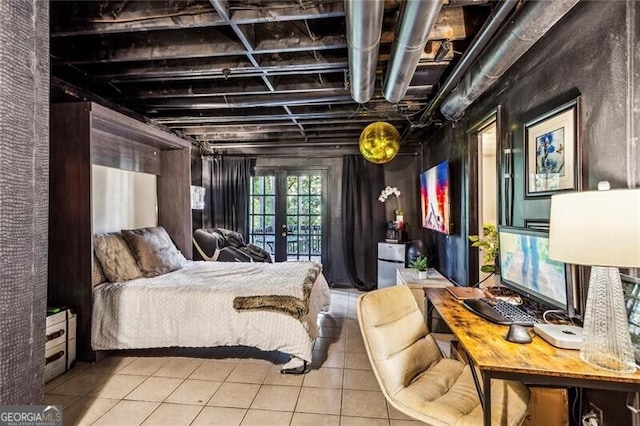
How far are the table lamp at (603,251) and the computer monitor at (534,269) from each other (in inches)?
9.8

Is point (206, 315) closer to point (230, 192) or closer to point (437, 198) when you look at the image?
point (437, 198)

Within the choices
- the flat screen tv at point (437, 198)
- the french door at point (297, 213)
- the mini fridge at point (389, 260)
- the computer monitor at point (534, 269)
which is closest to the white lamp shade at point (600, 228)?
the computer monitor at point (534, 269)

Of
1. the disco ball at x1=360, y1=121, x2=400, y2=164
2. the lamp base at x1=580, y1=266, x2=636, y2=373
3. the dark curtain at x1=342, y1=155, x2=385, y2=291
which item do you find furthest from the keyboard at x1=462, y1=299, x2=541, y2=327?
the dark curtain at x1=342, y1=155, x2=385, y2=291

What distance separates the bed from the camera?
8.92ft

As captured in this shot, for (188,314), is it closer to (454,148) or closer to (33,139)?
(33,139)

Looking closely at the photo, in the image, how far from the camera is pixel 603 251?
119 centimetres

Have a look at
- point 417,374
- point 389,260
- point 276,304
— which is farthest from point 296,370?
point 389,260

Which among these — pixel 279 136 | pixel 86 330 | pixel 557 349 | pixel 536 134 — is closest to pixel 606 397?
pixel 557 349

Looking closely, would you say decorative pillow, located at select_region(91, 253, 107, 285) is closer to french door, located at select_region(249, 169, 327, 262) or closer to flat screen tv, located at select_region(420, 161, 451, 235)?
french door, located at select_region(249, 169, 327, 262)

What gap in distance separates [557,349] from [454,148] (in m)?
2.85

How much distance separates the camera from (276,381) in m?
2.62

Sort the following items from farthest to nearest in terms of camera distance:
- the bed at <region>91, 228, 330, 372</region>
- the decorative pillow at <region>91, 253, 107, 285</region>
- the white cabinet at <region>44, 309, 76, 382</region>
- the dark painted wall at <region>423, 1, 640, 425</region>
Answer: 1. the decorative pillow at <region>91, 253, 107, 285</region>
2. the bed at <region>91, 228, 330, 372</region>
3. the white cabinet at <region>44, 309, 76, 382</region>
4. the dark painted wall at <region>423, 1, 640, 425</region>

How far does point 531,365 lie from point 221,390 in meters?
2.08

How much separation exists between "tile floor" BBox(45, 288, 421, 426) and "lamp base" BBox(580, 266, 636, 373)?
1248mm
